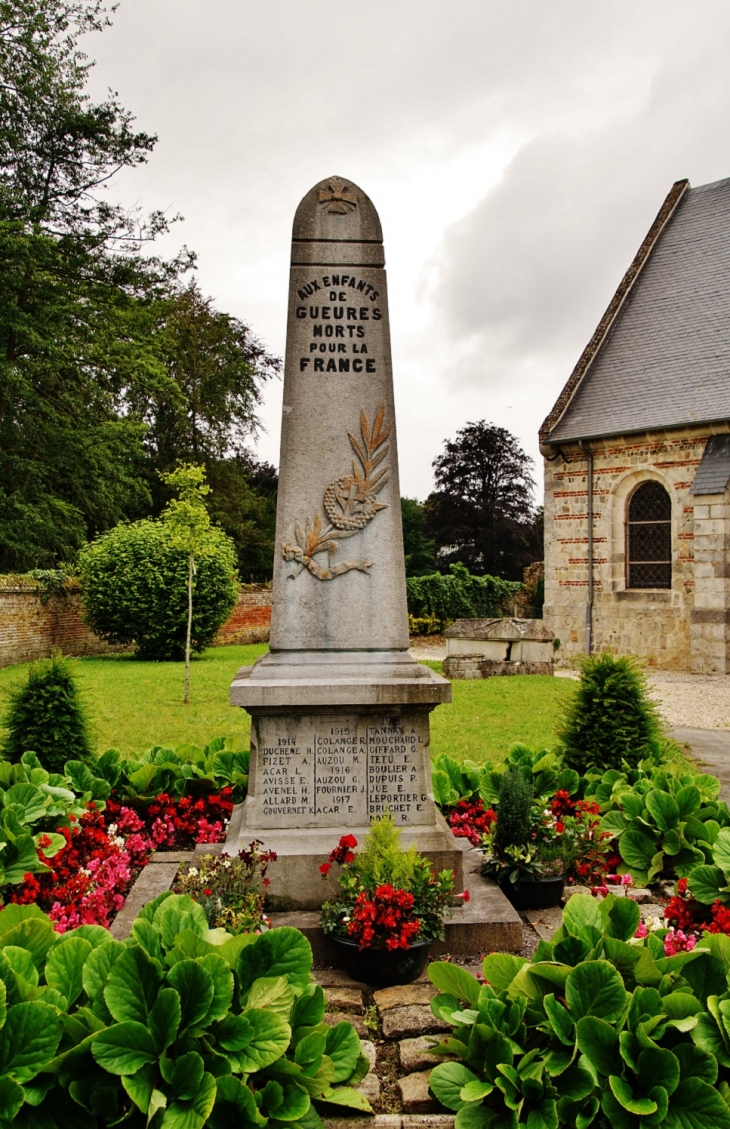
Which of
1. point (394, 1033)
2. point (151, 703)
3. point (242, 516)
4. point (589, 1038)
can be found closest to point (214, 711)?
point (151, 703)

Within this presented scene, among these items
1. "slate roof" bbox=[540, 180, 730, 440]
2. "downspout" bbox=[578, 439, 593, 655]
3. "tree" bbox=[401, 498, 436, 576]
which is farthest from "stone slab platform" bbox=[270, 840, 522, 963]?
"tree" bbox=[401, 498, 436, 576]

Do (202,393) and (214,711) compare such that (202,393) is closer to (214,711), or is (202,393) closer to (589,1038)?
(214,711)

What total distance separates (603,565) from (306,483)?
15.0 m

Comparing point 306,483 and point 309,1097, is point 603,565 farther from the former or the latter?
point 309,1097

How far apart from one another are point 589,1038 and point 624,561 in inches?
652

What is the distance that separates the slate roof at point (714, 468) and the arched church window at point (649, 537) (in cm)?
107

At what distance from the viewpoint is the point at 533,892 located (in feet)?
14.0

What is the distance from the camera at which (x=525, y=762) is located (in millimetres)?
5914

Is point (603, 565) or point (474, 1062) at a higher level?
point (603, 565)

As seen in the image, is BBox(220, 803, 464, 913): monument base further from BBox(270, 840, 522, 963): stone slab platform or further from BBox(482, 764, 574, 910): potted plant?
BBox(482, 764, 574, 910): potted plant

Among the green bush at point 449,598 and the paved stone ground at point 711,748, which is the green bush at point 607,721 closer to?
the paved stone ground at point 711,748

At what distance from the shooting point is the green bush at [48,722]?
5.72 meters

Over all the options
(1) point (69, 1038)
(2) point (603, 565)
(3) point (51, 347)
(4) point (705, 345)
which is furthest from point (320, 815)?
(3) point (51, 347)

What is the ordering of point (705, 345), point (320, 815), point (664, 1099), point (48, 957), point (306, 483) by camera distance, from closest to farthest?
1. point (664, 1099)
2. point (48, 957)
3. point (320, 815)
4. point (306, 483)
5. point (705, 345)
